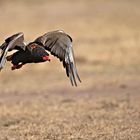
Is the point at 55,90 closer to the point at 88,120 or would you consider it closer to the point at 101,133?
the point at 88,120

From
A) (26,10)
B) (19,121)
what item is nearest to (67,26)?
(26,10)

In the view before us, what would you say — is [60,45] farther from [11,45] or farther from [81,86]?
[81,86]

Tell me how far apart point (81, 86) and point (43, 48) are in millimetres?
7938

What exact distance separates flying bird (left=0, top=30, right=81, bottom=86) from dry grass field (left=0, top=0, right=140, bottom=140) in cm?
A: 131

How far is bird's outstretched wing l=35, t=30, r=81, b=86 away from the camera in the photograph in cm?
904

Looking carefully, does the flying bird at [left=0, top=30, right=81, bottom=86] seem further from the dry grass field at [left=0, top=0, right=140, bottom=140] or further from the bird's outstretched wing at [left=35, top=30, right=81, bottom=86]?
the dry grass field at [left=0, top=0, right=140, bottom=140]

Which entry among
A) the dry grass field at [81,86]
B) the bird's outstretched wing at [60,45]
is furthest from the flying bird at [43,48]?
the dry grass field at [81,86]

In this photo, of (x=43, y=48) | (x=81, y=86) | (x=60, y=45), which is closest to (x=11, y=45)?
(x=43, y=48)

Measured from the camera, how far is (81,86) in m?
17.0

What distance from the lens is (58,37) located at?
29.7ft

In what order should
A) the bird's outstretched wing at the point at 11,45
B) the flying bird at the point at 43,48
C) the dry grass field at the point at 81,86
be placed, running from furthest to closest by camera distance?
the dry grass field at the point at 81,86 < the flying bird at the point at 43,48 < the bird's outstretched wing at the point at 11,45

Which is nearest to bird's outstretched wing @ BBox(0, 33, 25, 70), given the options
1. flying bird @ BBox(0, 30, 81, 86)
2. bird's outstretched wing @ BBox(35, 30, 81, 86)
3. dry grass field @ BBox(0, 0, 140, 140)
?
flying bird @ BBox(0, 30, 81, 86)

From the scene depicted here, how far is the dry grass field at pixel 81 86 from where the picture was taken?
10.8 meters

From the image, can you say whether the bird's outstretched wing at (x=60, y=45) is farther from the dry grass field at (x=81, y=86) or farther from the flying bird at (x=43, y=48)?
the dry grass field at (x=81, y=86)
